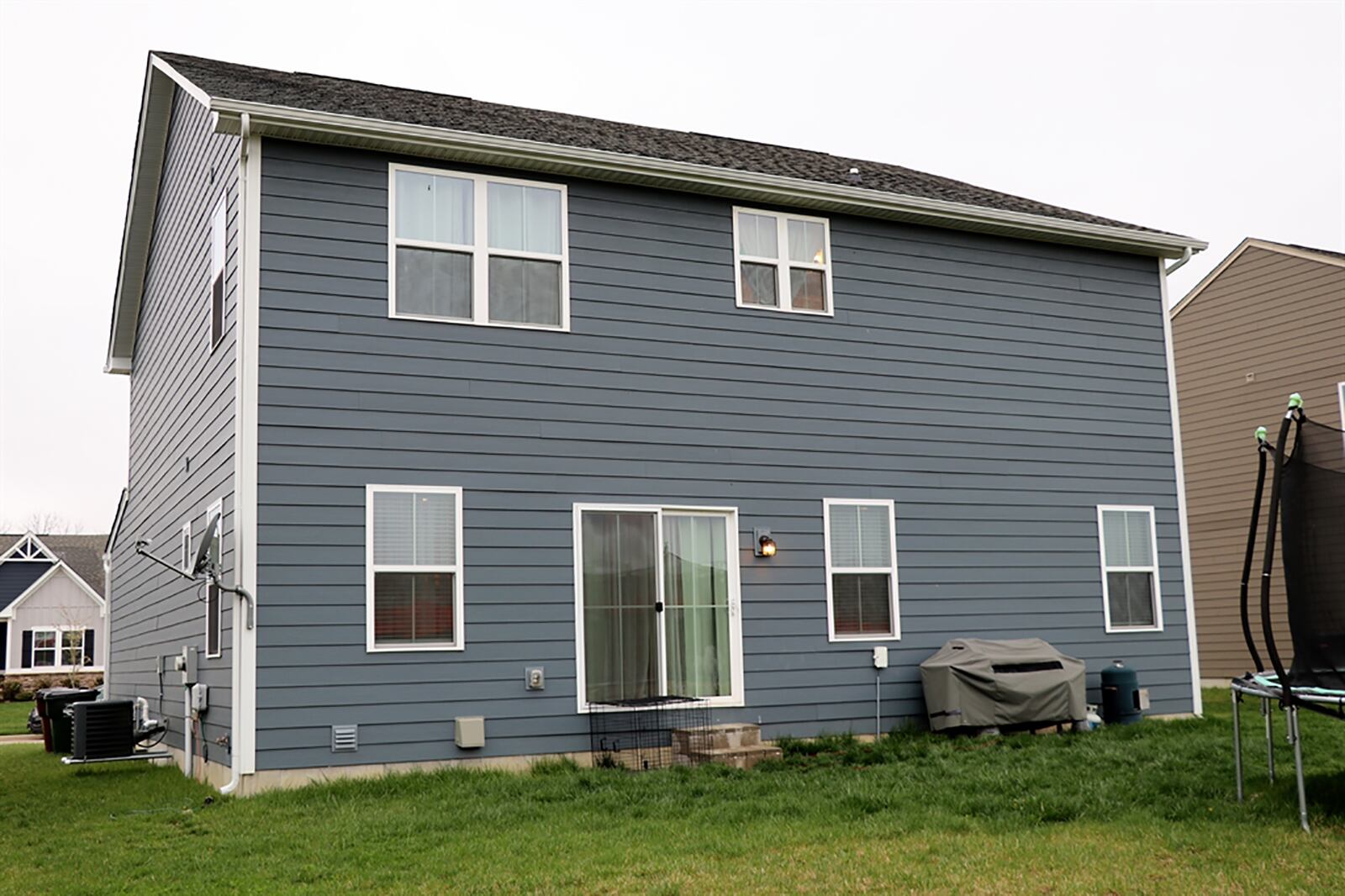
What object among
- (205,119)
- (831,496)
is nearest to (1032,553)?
(831,496)

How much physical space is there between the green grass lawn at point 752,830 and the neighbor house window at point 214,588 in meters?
1.21

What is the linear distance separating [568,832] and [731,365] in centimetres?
543

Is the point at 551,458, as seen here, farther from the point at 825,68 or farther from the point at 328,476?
Result: the point at 825,68

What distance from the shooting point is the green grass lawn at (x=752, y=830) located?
6402 millimetres

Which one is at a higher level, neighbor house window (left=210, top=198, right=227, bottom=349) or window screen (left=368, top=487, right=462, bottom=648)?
neighbor house window (left=210, top=198, right=227, bottom=349)

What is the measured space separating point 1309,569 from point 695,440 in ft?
18.4

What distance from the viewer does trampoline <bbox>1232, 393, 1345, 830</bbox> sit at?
720 cm

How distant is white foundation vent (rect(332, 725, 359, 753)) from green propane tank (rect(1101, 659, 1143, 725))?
7.30 meters

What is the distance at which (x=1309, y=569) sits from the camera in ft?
24.4

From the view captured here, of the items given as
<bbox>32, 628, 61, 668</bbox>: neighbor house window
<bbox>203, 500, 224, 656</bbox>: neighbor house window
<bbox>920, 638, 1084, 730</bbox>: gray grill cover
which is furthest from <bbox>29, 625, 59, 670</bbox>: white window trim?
<bbox>920, 638, 1084, 730</bbox>: gray grill cover

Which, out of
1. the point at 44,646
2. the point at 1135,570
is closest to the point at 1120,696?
the point at 1135,570

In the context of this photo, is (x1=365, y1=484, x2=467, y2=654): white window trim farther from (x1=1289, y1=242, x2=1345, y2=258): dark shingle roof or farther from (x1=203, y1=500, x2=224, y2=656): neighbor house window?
(x1=1289, y1=242, x2=1345, y2=258): dark shingle roof

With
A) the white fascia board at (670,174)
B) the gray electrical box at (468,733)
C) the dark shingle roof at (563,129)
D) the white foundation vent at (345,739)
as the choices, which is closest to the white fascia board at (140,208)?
the dark shingle roof at (563,129)

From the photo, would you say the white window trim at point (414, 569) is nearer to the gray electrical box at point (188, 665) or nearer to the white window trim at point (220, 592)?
the white window trim at point (220, 592)
